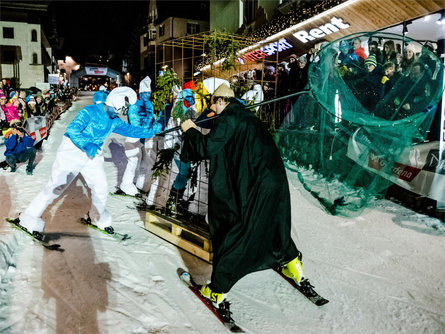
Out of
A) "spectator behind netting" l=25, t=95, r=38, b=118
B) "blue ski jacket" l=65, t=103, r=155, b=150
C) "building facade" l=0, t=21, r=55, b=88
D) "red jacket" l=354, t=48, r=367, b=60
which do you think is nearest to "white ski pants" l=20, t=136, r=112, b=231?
"blue ski jacket" l=65, t=103, r=155, b=150

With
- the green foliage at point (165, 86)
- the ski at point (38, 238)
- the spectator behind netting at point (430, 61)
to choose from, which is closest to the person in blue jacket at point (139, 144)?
the green foliage at point (165, 86)

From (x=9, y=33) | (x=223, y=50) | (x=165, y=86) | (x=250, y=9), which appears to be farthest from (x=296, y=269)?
(x=9, y=33)

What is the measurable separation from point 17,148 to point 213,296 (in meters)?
7.31

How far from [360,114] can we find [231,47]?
243 centimetres

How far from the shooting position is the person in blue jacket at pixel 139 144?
6.13m

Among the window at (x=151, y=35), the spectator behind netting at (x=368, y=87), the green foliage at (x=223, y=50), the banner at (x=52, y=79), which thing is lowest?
the spectator behind netting at (x=368, y=87)

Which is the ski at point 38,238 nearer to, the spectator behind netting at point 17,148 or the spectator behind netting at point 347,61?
the spectator behind netting at point 17,148

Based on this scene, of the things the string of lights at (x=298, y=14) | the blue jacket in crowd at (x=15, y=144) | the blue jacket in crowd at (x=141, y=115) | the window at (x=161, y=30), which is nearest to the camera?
the blue jacket in crowd at (x=141, y=115)

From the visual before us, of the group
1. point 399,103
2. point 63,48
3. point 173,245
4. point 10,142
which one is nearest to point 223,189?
point 173,245

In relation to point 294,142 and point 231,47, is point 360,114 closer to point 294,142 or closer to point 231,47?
point 231,47

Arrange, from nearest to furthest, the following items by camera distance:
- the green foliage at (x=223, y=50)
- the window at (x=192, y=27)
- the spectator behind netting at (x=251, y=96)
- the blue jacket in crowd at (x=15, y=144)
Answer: the green foliage at (x=223, y=50)
the spectator behind netting at (x=251, y=96)
the blue jacket in crowd at (x=15, y=144)
the window at (x=192, y=27)

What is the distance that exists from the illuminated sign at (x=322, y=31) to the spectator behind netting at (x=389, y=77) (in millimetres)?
6319

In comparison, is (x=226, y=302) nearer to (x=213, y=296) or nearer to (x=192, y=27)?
(x=213, y=296)

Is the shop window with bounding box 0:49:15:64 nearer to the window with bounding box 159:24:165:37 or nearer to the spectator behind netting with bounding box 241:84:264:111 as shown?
the window with bounding box 159:24:165:37
